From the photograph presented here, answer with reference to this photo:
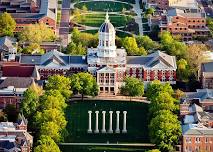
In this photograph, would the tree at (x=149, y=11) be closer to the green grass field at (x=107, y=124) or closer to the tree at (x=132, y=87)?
the tree at (x=132, y=87)

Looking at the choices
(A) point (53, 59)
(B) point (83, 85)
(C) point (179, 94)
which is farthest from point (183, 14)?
(C) point (179, 94)

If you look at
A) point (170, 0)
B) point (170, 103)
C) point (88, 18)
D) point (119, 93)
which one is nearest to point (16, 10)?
point (88, 18)

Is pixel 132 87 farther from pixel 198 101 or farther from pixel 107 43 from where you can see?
pixel 198 101

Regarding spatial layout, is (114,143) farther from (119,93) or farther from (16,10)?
(16,10)

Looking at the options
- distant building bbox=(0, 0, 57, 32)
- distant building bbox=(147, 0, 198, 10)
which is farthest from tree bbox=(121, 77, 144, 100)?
distant building bbox=(147, 0, 198, 10)

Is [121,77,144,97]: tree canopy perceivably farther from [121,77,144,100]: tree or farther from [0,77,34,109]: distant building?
[0,77,34,109]: distant building

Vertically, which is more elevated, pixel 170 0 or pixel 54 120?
pixel 170 0
